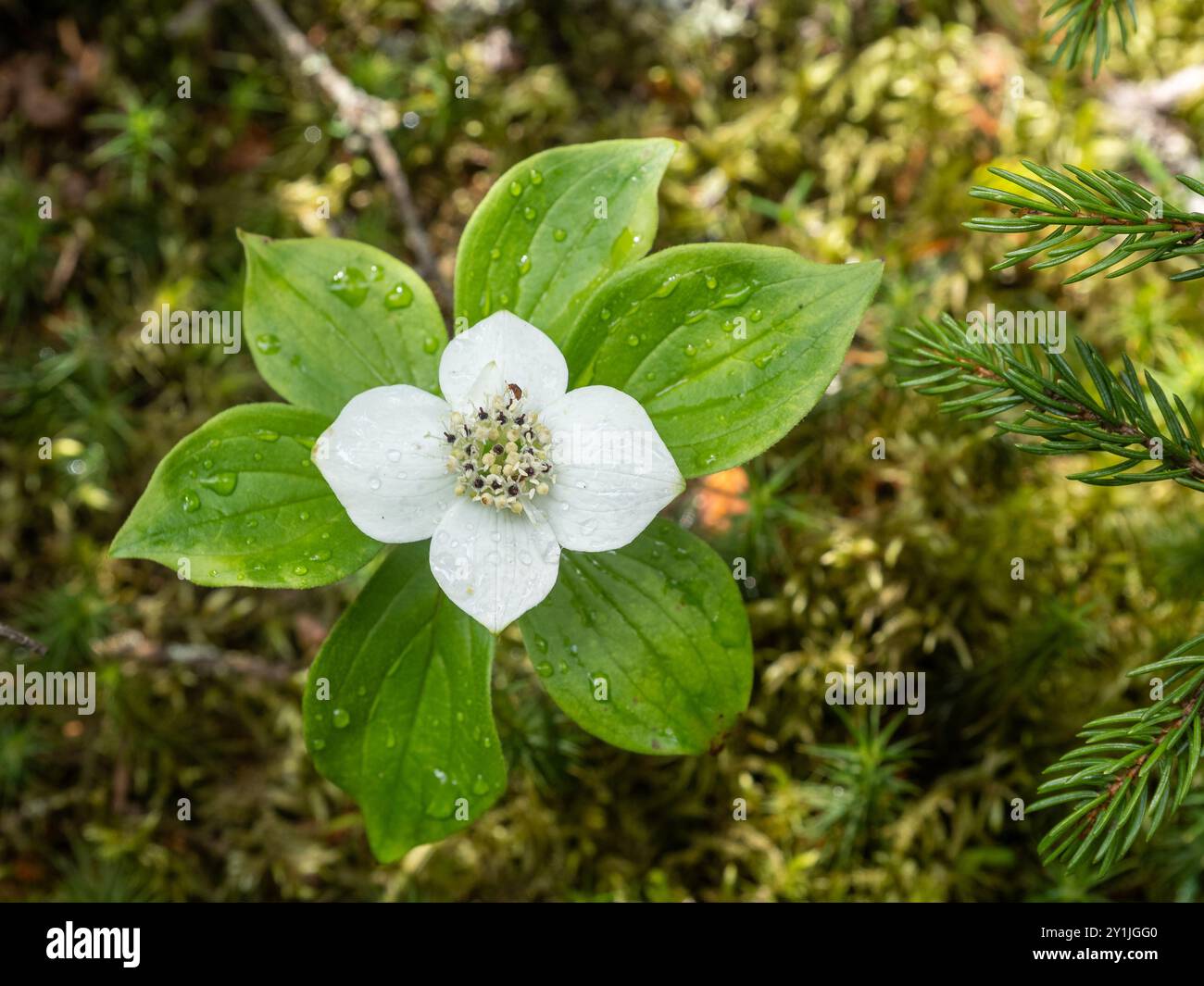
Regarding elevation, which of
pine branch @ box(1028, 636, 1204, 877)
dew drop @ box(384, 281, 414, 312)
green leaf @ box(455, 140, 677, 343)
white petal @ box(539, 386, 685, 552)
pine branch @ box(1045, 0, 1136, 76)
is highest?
pine branch @ box(1045, 0, 1136, 76)

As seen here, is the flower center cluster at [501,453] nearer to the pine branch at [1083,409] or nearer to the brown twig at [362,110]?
the pine branch at [1083,409]

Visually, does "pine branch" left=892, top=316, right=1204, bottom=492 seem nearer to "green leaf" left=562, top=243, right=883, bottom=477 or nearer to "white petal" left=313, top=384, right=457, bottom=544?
"green leaf" left=562, top=243, right=883, bottom=477

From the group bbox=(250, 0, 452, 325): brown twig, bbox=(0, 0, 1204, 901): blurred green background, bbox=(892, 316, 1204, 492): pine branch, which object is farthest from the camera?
bbox=(250, 0, 452, 325): brown twig

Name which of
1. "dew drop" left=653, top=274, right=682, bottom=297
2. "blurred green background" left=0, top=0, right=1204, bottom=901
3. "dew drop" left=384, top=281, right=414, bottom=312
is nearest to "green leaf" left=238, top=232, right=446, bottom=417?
"dew drop" left=384, top=281, right=414, bottom=312

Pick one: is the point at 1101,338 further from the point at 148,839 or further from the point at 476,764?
the point at 148,839

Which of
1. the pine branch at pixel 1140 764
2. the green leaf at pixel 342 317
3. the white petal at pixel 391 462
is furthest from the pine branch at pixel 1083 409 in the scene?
the green leaf at pixel 342 317

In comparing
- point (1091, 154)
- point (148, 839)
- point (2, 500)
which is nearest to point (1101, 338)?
point (1091, 154)
